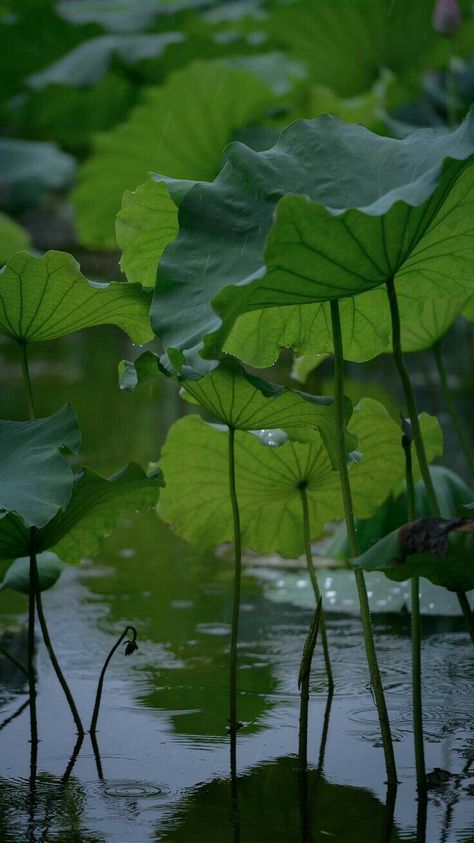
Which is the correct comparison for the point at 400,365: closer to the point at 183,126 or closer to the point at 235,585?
the point at 235,585

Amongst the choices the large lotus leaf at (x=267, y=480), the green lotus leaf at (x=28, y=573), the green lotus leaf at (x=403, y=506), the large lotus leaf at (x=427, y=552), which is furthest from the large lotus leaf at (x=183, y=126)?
the large lotus leaf at (x=427, y=552)

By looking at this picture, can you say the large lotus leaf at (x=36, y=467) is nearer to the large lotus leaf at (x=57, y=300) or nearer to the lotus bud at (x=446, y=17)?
the large lotus leaf at (x=57, y=300)

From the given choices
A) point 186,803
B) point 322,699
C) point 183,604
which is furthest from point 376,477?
point 186,803

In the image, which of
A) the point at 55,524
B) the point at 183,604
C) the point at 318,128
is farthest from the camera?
the point at 183,604

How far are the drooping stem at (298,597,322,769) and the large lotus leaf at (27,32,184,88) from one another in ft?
16.2

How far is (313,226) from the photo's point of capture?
1088 millimetres

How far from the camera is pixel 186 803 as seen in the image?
50.0 inches

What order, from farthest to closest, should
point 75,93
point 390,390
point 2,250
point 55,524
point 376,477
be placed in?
point 75,93
point 2,250
point 390,390
point 376,477
point 55,524

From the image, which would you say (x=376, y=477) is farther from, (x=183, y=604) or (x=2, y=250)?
(x=2, y=250)

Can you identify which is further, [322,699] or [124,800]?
[322,699]

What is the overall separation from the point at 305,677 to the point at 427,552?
0.22 metres

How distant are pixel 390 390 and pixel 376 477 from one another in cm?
246

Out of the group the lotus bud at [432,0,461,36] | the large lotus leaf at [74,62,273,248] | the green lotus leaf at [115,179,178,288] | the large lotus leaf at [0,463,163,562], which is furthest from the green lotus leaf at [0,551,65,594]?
the large lotus leaf at [74,62,273,248]

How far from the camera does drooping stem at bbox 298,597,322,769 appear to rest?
1216 mm
